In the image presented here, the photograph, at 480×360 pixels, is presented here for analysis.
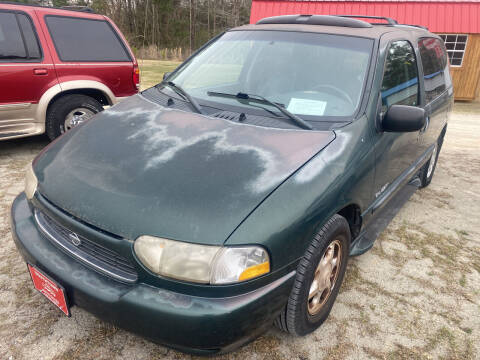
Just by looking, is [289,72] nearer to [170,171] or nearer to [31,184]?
[170,171]

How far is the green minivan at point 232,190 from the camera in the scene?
157cm

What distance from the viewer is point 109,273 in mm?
1696

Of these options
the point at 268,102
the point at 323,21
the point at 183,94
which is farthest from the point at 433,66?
the point at 183,94

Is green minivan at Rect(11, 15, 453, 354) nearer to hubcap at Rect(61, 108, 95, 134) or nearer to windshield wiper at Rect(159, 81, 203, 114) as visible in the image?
windshield wiper at Rect(159, 81, 203, 114)

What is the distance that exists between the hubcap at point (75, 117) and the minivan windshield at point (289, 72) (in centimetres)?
245

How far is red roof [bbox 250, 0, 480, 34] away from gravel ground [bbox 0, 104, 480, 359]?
1246 centimetres

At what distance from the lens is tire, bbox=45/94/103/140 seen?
4781 mm

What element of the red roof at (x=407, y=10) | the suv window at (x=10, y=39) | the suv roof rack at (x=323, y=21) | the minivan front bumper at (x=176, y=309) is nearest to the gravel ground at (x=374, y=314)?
the minivan front bumper at (x=176, y=309)

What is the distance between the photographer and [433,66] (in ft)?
12.3

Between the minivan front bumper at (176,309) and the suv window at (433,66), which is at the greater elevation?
the suv window at (433,66)

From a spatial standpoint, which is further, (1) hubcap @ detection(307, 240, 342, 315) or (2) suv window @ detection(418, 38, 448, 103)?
(2) suv window @ detection(418, 38, 448, 103)

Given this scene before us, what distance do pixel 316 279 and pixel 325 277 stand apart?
11 cm

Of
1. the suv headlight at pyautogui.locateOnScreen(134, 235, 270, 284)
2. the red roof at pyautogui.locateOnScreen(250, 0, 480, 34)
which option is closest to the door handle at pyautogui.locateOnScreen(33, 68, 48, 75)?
the suv headlight at pyautogui.locateOnScreen(134, 235, 270, 284)

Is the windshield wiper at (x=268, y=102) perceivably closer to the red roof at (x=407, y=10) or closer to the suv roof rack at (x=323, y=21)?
the suv roof rack at (x=323, y=21)
